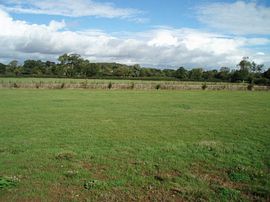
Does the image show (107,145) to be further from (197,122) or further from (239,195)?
(197,122)

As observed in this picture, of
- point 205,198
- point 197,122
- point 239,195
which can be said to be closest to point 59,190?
point 205,198

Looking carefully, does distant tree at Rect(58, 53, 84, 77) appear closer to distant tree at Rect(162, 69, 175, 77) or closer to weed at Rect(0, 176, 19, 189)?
distant tree at Rect(162, 69, 175, 77)

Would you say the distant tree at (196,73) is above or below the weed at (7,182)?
above

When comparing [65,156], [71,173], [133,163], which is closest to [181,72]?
[65,156]

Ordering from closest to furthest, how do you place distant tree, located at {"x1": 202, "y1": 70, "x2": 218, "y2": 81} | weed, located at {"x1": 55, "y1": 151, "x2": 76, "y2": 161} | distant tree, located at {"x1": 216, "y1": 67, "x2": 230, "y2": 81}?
weed, located at {"x1": 55, "y1": 151, "x2": 76, "y2": 161} < distant tree, located at {"x1": 216, "y1": 67, "x2": 230, "y2": 81} < distant tree, located at {"x1": 202, "y1": 70, "x2": 218, "y2": 81}

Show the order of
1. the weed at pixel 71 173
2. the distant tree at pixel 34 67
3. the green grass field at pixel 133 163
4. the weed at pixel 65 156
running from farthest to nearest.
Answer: the distant tree at pixel 34 67 < the weed at pixel 65 156 < the weed at pixel 71 173 < the green grass field at pixel 133 163

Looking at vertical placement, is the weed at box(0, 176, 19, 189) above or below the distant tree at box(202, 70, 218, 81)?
below

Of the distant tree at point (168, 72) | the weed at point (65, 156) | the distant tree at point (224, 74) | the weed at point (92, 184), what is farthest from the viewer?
the distant tree at point (168, 72)

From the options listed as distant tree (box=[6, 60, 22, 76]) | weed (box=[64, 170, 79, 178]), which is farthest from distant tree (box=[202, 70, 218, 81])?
weed (box=[64, 170, 79, 178])

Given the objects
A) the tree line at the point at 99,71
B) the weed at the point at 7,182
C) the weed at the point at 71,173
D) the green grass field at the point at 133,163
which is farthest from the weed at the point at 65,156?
the tree line at the point at 99,71

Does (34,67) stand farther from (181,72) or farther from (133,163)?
(133,163)

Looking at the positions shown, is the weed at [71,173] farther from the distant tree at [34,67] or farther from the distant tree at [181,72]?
the distant tree at [181,72]

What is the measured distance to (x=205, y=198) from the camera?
592cm

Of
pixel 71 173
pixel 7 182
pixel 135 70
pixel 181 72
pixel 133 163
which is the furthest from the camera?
pixel 135 70
